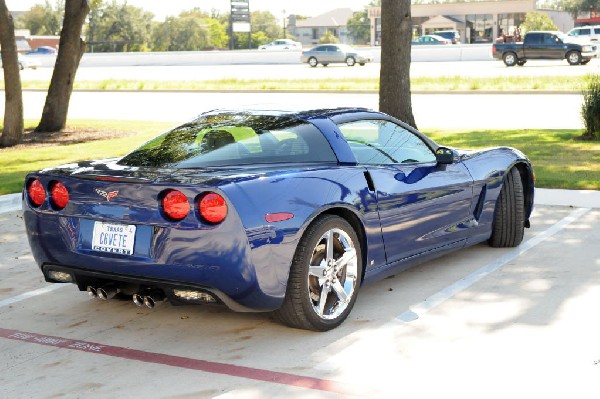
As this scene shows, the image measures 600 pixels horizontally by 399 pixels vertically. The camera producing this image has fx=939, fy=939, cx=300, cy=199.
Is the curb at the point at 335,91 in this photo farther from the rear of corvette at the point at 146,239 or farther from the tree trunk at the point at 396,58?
the rear of corvette at the point at 146,239

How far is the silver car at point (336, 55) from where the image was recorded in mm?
55000

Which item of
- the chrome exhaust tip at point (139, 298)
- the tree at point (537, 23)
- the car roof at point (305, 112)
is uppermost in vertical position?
the tree at point (537, 23)

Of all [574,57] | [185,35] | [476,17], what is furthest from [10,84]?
[185,35]

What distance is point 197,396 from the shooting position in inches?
187

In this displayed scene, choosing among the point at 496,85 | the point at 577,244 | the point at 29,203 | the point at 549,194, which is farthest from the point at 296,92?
the point at 29,203

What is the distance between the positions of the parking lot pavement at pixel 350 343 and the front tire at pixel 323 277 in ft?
0.43

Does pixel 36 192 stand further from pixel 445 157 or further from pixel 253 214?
pixel 445 157

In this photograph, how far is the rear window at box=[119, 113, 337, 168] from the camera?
5.97 metres

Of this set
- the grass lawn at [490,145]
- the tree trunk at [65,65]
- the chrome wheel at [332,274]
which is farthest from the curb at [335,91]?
the chrome wheel at [332,274]

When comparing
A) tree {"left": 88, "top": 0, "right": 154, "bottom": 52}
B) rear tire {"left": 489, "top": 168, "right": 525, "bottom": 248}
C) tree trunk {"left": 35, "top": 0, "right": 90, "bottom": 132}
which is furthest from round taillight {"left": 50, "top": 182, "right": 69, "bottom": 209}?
tree {"left": 88, "top": 0, "right": 154, "bottom": 52}

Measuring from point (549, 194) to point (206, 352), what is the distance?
6.43 meters

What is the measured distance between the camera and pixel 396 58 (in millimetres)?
15180

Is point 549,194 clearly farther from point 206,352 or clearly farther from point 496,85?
point 496,85

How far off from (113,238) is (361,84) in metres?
28.8
